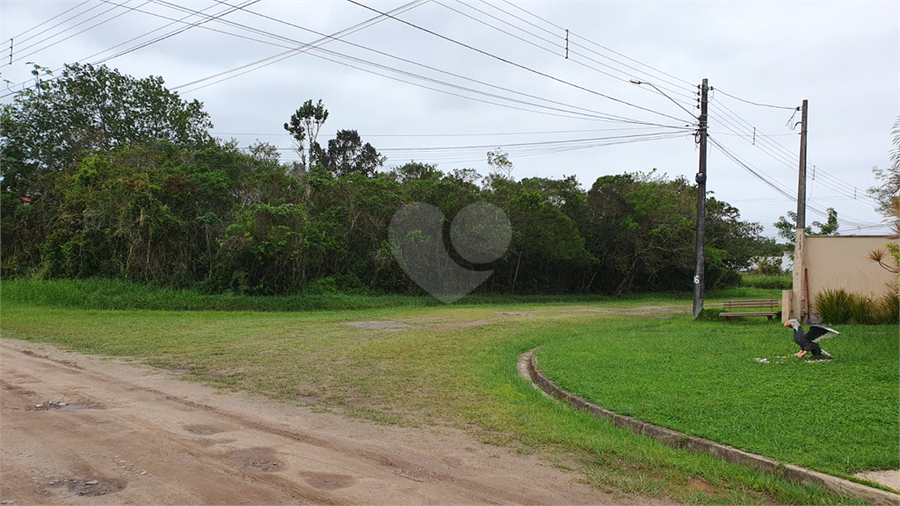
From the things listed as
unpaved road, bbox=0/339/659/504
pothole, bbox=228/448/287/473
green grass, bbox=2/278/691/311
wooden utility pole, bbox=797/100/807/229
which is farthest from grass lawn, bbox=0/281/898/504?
wooden utility pole, bbox=797/100/807/229

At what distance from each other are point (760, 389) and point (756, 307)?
13280mm

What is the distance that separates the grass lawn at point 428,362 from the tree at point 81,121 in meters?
9.96

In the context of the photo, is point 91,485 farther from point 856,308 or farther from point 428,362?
point 856,308

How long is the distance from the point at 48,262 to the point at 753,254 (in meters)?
40.1

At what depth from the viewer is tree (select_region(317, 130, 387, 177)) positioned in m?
46.3

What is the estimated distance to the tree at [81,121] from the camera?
98.5 ft

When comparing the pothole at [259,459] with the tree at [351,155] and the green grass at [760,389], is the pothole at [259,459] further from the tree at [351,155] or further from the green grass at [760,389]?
the tree at [351,155]

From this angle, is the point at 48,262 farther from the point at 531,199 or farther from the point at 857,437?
the point at 857,437

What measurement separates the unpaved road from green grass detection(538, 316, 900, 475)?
6.19 feet

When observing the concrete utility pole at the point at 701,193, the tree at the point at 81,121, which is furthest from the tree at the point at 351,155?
the concrete utility pole at the point at 701,193

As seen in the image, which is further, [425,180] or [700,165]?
[425,180]

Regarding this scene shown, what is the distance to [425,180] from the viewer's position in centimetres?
3027

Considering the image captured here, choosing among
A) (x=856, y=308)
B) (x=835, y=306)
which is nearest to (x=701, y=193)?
(x=835, y=306)

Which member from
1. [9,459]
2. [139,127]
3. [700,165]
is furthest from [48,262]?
[700,165]
